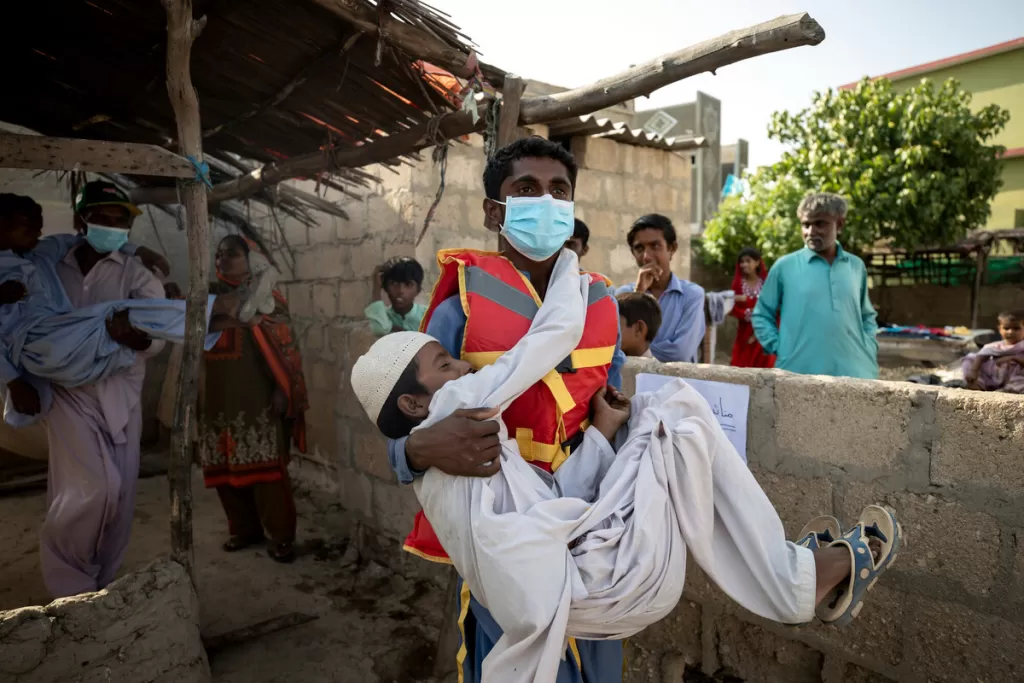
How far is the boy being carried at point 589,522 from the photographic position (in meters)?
1.29

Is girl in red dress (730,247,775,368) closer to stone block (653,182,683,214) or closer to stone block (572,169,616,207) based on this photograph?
stone block (653,182,683,214)

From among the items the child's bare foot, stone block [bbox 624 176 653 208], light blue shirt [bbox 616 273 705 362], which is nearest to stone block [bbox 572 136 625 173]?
stone block [bbox 624 176 653 208]

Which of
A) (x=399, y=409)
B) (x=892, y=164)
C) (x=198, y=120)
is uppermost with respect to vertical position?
(x=892, y=164)

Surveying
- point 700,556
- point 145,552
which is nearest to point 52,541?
point 145,552

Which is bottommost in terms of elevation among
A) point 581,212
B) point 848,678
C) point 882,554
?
point 848,678

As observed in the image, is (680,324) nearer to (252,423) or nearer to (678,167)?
(252,423)

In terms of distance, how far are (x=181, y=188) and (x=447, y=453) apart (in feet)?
8.19

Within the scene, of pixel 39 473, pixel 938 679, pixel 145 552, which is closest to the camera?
pixel 938 679

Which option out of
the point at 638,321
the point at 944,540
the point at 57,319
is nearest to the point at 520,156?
the point at 638,321

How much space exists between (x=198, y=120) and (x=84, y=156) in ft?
1.63

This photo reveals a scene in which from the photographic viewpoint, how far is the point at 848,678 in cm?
217

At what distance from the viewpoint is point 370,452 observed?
4211mm

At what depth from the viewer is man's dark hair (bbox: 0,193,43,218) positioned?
3102mm

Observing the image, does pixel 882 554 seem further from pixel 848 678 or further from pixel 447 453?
pixel 447 453
